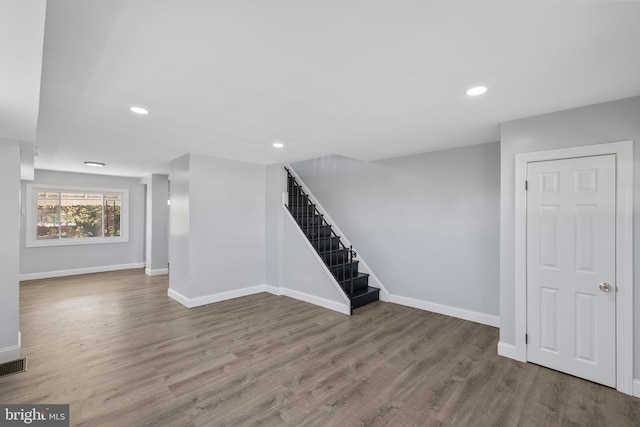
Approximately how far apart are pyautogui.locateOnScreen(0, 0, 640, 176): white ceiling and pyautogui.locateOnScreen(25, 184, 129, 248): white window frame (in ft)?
14.9

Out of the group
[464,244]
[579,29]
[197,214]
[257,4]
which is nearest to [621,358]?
[464,244]

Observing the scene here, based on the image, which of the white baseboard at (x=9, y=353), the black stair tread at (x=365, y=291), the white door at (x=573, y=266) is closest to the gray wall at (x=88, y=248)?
the white baseboard at (x=9, y=353)

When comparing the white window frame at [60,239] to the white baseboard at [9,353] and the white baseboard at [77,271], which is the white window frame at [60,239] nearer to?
the white baseboard at [77,271]

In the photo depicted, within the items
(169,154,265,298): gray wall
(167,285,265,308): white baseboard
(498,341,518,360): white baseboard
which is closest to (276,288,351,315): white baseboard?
(167,285,265,308): white baseboard

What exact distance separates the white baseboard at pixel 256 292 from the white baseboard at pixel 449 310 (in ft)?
3.56

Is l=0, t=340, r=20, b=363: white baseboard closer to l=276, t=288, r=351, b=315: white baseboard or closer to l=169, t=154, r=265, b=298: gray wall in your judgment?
l=169, t=154, r=265, b=298: gray wall

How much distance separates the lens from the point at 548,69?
6.46 feet

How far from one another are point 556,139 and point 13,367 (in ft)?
19.0

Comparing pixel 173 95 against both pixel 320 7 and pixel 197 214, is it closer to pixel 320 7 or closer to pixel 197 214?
pixel 320 7

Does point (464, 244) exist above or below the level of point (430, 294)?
above

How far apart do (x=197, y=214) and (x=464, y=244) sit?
4262 millimetres

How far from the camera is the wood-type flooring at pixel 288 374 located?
2211 mm

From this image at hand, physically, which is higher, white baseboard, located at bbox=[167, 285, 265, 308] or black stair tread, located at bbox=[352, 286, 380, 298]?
black stair tread, located at bbox=[352, 286, 380, 298]

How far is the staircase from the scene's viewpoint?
A: 4.85 metres
